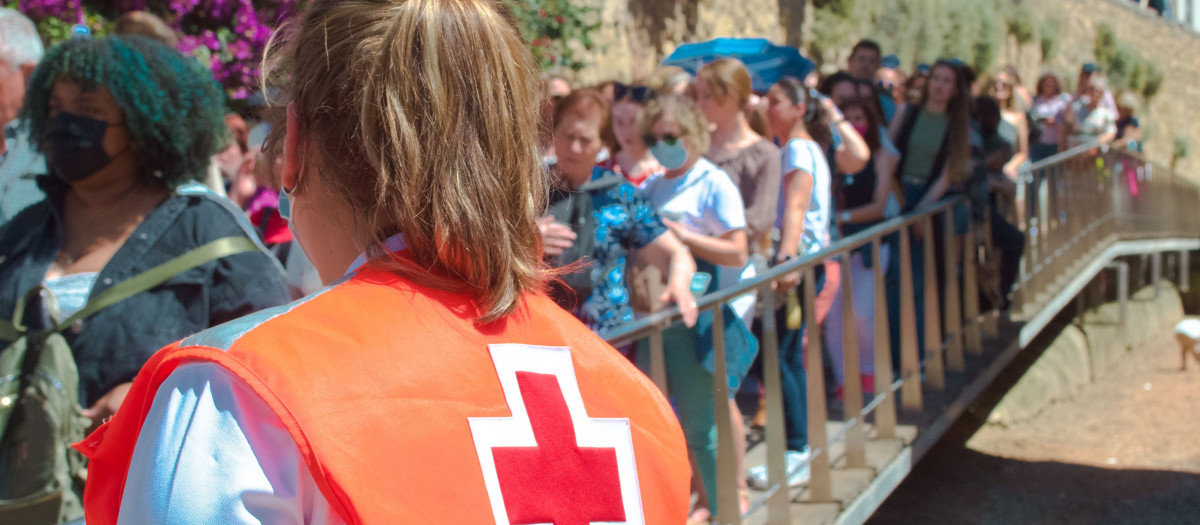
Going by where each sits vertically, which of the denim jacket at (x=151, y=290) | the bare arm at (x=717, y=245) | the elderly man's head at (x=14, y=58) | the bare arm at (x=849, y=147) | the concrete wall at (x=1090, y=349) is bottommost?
the concrete wall at (x=1090, y=349)

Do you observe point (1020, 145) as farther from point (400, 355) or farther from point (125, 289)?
point (400, 355)

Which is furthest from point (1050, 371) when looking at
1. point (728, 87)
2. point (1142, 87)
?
point (1142, 87)

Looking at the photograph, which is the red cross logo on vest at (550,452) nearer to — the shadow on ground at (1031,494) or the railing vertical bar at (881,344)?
the railing vertical bar at (881,344)

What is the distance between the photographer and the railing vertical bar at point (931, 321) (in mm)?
5109

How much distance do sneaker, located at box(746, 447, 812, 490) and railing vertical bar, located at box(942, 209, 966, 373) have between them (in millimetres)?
1842

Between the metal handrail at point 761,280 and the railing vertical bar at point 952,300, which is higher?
the metal handrail at point 761,280

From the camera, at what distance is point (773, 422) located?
349 cm

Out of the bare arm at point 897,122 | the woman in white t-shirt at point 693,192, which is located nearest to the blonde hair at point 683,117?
the woman in white t-shirt at point 693,192

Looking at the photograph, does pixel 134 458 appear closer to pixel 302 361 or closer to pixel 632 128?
pixel 302 361

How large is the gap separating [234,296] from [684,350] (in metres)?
1.18

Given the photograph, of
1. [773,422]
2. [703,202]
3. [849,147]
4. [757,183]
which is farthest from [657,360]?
[849,147]

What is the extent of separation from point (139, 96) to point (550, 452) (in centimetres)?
183

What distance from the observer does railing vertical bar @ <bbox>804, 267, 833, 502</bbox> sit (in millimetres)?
3637

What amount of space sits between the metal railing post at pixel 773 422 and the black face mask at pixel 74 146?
187 centimetres
